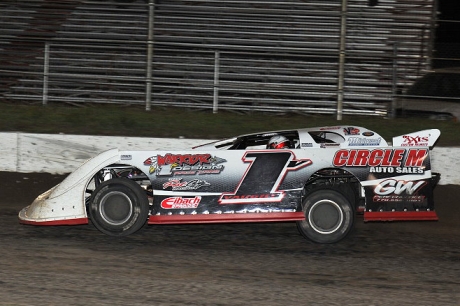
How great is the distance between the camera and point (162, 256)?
6691mm

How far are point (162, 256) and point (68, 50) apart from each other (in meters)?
8.05

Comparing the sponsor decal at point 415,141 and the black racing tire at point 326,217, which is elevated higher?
the sponsor decal at point 415,141

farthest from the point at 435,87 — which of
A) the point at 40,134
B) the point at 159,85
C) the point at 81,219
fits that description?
the point at 81,219

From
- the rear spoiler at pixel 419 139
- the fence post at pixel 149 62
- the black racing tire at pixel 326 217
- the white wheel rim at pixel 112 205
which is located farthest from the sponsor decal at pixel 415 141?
the fence post at pixel 149 62

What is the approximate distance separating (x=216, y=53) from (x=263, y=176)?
6.42 meters

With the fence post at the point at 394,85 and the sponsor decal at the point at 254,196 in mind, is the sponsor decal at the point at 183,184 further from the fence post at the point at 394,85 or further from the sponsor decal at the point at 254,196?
the fence post at the point at 394,85

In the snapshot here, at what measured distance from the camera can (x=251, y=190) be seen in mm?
7270

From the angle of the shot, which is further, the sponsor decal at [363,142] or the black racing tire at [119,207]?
the sponsor decal at [363,142]

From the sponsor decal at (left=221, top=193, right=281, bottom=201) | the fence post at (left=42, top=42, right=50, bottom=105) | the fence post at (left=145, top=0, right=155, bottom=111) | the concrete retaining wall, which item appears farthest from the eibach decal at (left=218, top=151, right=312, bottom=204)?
the fence post at (left=42, top=42, right=50, bottom=105)

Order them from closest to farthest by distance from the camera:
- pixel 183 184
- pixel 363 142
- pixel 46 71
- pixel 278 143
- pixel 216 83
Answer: pixel 183 184
pixel 363 142
pixel 278 143
pixel 216 83
pixel 46 71

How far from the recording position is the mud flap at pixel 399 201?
7316 millimetres

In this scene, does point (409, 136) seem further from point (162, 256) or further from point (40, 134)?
point (40, 134)

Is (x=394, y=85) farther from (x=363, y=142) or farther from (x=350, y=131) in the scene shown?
(x=363, y=142)

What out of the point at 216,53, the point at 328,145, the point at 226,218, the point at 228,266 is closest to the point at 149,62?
the point at 216,53
